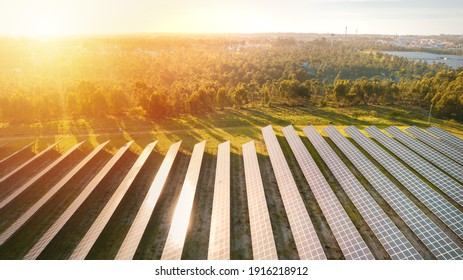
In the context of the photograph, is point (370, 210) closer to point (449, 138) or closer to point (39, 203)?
point (449, 138)

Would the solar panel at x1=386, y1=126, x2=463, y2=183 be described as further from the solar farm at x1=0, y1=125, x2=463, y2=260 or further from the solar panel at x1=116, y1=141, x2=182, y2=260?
the solar panel at x1=116, y1=141, x2=182, y2=260

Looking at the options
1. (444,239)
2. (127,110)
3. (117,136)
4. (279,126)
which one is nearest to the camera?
(444,239)

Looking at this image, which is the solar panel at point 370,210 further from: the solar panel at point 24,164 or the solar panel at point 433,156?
the solar panel at point 24,164

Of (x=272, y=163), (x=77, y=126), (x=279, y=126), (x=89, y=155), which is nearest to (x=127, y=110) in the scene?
(x=77, y=126)

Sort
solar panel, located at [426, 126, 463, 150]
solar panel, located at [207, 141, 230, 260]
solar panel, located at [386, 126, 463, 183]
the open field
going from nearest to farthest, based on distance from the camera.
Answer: solar panel, located at [207, 141, 230, 260] < the open field < solar panel, located at [386, 126, 463, 183] < solar panel, located at [426, 126, 463, 150]

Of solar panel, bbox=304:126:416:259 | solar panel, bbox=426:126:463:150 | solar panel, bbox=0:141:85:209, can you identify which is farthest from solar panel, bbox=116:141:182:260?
solar panel, bbox=426:126:463:150

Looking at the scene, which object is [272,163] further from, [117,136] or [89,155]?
[117,136]
